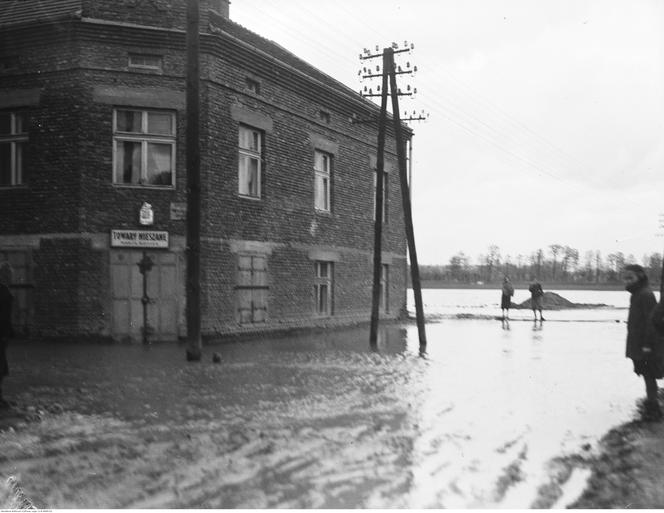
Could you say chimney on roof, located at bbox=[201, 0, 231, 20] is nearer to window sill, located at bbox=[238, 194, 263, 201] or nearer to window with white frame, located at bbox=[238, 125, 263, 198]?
window with white frame, located at bbox=[238, 125, 263, 198]

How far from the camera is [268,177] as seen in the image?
19625 millimetres

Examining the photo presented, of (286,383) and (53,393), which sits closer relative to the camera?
(53,393)

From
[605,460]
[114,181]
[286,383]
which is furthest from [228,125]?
[605,460]

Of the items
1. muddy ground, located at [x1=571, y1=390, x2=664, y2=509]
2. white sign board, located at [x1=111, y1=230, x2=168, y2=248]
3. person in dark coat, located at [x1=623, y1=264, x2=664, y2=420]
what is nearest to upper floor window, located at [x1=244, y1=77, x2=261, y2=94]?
white sign board, located at [x1=111, y1=230, x2=168, y2=248]

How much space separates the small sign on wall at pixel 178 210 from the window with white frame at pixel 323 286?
6.34 meters

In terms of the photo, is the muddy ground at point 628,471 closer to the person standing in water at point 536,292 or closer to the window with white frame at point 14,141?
the window with white frame at point 14,141

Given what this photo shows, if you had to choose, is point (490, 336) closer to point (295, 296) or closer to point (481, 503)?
point (295, 296)

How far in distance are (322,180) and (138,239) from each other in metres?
8.20

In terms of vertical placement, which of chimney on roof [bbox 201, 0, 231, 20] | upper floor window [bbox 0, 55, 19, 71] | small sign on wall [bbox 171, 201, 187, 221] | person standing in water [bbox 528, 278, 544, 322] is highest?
chimney on roof [bbox 201, 0, 231, 20]

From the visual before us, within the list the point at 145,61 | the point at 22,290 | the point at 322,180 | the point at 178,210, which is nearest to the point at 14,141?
the point at 22,290

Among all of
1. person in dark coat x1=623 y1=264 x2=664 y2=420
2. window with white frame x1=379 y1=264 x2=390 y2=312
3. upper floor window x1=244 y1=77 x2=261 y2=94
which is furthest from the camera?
window with white frame x1=379 y1=264 x2=390 y2=312

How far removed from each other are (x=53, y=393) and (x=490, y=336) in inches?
569

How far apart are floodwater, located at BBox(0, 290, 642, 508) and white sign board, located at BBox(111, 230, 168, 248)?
8.20 feet

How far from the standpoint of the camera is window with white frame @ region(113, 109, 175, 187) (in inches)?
651
